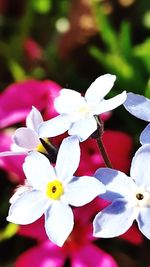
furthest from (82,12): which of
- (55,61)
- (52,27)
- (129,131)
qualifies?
(129,131)

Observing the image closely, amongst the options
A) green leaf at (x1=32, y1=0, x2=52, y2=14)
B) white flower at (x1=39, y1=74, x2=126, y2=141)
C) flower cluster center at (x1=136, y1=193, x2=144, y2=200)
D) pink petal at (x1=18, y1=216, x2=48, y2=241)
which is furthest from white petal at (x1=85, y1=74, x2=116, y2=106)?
green leaf at (x1=32, y1=0, x2=52, y2=14)

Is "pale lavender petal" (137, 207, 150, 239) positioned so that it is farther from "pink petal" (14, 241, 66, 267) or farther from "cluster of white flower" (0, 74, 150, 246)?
"pink petal" (14, 241, 66, 267)

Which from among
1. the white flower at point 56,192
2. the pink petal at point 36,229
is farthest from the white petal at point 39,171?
the pink petal at point 36,229

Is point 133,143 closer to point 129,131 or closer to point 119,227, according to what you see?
point 129,131

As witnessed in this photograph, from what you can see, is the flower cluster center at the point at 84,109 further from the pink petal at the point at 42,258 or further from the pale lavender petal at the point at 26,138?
the pink petal at the point at 42,258

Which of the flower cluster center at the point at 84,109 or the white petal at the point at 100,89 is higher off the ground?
the white petal at the point at 100,89

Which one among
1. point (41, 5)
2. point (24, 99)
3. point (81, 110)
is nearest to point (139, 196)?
point (81, 110)

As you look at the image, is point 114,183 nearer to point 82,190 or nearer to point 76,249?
point 82,190
